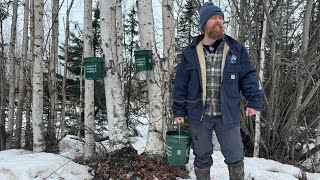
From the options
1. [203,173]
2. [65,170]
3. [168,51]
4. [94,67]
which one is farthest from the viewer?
[168,51]

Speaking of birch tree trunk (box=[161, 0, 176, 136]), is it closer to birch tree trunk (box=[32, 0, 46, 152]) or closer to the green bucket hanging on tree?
the green bucket hanging on tree

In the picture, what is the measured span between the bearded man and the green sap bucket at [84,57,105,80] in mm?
1469

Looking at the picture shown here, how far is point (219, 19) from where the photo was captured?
9.90ft

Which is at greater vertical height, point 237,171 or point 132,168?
point 237,171

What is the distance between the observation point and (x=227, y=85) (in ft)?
10.0

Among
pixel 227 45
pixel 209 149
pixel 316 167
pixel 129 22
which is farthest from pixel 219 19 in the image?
pixel 129 22

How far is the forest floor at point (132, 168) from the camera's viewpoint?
389cm

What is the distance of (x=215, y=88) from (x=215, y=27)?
59 cm

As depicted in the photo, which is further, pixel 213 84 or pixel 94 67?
pixel 94 67

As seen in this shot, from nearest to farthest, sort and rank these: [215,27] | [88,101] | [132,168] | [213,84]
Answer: [215,27] < [213,84] < [132,168] < [88,101]

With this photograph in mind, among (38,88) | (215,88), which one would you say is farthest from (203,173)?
(38,88)

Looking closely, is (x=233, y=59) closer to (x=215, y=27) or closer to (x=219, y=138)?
(x=215, y=27)

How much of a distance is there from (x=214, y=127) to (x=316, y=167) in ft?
14.1

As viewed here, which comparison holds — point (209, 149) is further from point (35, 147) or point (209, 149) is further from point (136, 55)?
point (35, 147)
